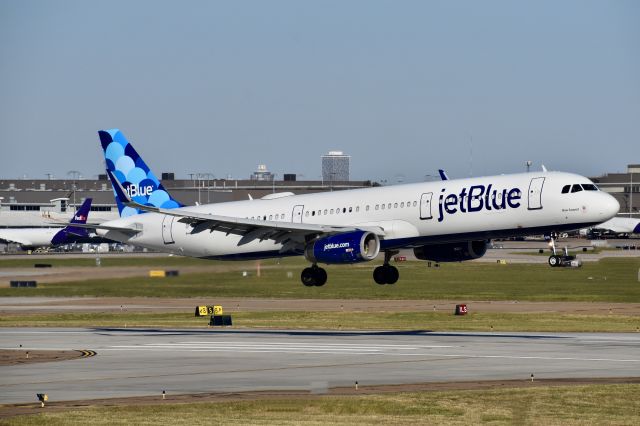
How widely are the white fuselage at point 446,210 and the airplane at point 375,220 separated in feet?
0.18

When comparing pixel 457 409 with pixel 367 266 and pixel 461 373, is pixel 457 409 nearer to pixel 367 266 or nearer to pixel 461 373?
pixel 461 373

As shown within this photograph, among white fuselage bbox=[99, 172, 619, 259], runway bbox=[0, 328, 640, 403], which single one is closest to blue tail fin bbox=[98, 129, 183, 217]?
white fuselage bbox=[99, 172, 619, 259]

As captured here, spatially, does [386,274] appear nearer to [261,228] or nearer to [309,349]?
[261,228]

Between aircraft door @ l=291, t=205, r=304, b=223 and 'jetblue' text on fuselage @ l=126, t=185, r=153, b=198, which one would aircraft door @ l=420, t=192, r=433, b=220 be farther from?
'jetblue' text on fuselage @ l=126, t=185, r=153, b=198

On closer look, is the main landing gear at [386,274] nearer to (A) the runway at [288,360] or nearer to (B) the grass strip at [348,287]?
(A) the runway at [288,360]

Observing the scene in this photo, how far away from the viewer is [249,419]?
37219mm

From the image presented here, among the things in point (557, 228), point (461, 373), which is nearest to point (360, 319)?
point (557, 228)

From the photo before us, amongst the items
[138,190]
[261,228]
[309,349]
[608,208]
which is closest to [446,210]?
[608,208]

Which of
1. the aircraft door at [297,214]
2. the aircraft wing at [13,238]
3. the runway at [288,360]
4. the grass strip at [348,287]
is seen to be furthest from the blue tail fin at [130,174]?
Result: the aircraft wing at [13,238]

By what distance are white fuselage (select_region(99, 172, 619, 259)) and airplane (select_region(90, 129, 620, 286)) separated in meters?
0.05

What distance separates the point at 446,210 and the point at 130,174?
1091 inches

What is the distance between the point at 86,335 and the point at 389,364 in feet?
80.4

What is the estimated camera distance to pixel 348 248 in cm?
6656

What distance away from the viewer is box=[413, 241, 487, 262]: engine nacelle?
2751 inches
